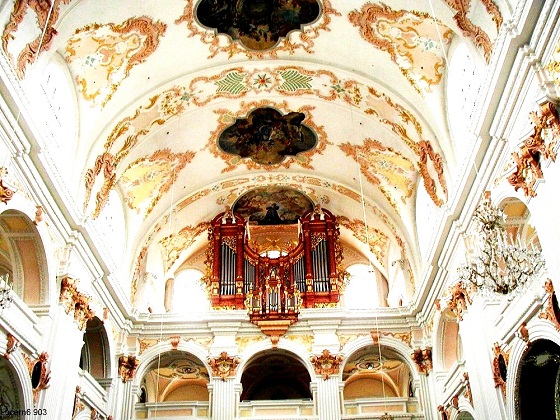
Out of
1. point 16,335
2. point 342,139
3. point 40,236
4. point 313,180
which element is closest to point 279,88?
point 342,139

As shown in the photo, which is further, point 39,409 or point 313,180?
point 313,180

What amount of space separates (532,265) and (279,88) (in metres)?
8.90

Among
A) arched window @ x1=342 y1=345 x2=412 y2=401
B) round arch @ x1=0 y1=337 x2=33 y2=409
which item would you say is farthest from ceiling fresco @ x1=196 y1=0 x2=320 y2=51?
arched window @ x1=342 y1=345 x2=412 y2=401

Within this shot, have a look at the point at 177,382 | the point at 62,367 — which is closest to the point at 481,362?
the point at 62,367

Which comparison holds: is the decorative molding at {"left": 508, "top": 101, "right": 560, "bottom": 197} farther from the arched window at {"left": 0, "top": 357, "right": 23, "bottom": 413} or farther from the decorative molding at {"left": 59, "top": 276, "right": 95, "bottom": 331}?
the arched window at {"left": 0, "top": 357, "right": 23, "bottom": 413}

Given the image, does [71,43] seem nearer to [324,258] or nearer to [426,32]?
[426,32]

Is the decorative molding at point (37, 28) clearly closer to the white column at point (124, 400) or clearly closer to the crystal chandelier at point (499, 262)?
the crystal chandelier at point (499, 262)

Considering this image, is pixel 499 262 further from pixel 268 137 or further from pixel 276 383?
pixel 276 383

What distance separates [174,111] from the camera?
15.3 metres

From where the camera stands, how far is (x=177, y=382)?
20.8 metres

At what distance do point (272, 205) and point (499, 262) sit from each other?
469 inches

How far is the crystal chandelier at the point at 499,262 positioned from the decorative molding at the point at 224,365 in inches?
364

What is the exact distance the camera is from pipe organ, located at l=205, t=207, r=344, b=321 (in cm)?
1703

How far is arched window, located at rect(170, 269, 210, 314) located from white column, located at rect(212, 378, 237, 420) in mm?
3029
